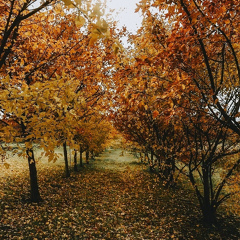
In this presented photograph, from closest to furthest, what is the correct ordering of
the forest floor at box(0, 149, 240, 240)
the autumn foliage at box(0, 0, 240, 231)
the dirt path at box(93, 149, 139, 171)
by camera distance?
the autumn foliage at box(0, 0, 240, 231) < the forest floor at box(0, 149, 240, 240) < the dirt path at box(93, 149, 139, 171)

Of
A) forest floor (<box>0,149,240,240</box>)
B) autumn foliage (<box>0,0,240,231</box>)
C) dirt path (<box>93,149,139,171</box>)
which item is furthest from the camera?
dirt path (<box>93,149,139,171</box>)

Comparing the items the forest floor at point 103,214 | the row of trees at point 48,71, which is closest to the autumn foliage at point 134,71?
the row of trees at point 48,71

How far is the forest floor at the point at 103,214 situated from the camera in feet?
26.9

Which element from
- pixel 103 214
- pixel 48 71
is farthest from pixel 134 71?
pixel 103 214

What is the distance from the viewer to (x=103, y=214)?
1030cm

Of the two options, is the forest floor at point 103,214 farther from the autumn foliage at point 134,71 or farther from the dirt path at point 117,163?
the dirt path at point 117,163

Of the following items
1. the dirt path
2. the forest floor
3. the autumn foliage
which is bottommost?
the dirt path

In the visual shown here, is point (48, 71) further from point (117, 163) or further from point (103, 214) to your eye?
point (117, 163)

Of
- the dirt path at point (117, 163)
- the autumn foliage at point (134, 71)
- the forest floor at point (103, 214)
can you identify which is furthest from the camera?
the dirt path at point (117, 163)

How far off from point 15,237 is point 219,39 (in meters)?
9.48

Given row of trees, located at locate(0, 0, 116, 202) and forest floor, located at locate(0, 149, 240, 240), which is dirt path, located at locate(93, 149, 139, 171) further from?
row of trees, located at locate(0, 0, 116, 202)

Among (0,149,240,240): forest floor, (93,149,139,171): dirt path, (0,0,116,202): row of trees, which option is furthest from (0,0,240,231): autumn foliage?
(93,149,139,171): dirt path

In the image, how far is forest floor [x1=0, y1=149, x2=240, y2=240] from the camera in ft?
26.9

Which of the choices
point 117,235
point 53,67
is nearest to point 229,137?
point 117,235
